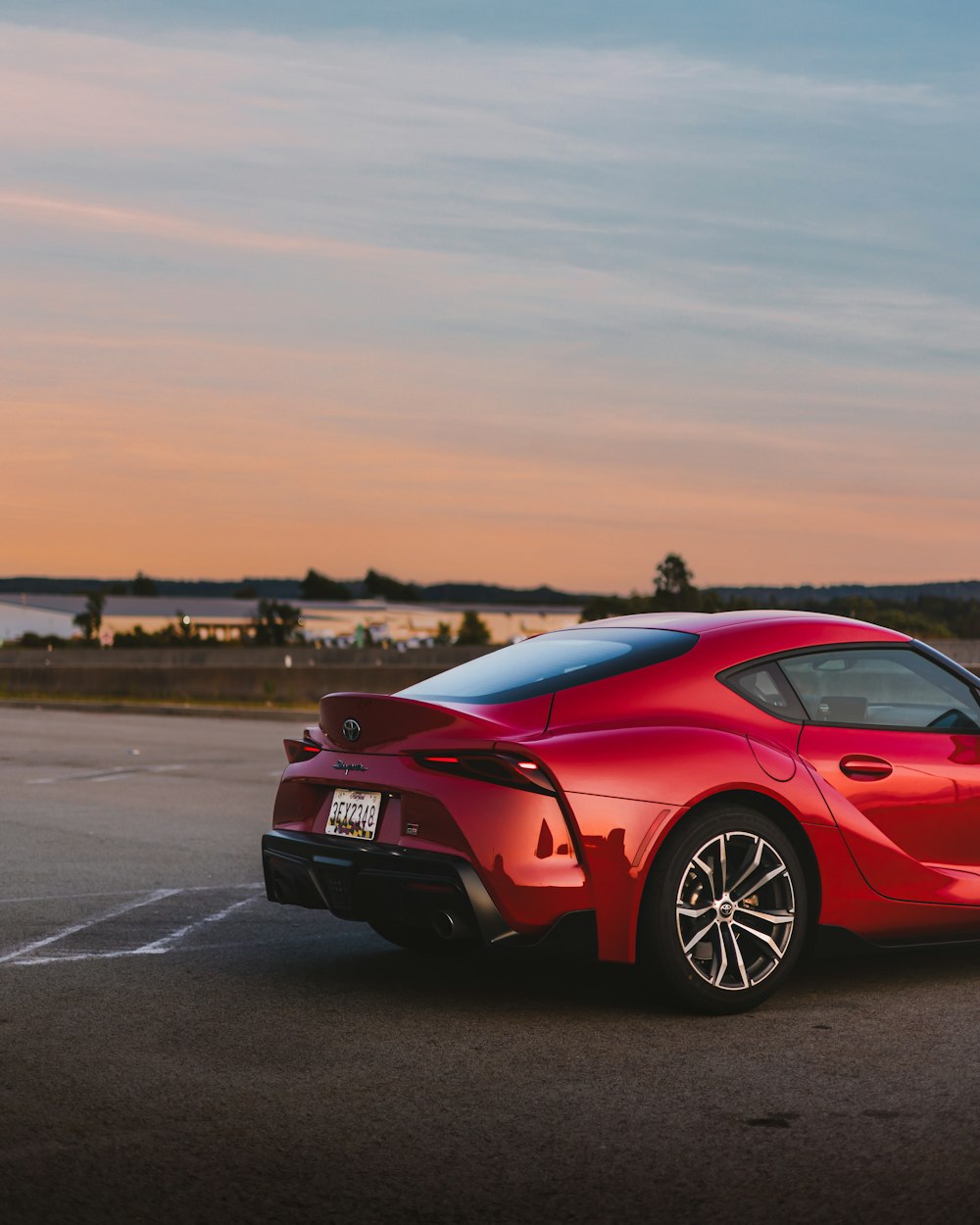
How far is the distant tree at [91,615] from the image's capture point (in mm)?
128075

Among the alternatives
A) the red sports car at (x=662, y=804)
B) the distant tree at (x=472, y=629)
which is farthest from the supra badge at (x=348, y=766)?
the distant tree at (x=472, y=629)

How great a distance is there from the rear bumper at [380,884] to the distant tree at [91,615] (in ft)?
402

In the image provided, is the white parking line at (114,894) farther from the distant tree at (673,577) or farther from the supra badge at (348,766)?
the distant tree at (673,577)

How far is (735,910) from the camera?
6039mm

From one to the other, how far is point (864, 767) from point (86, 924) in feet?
12.6

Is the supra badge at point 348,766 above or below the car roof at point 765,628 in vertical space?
below

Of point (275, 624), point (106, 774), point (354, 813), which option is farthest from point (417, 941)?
point (275, 624)

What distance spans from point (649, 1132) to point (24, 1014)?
2552 mm

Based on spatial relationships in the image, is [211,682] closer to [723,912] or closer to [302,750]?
[302,750]

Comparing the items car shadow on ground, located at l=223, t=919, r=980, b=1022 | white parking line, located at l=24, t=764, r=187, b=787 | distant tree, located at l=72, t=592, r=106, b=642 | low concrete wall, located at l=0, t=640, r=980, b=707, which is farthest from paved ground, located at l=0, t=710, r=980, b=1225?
distant tree, located at l=72, t=592, r=106, b=642

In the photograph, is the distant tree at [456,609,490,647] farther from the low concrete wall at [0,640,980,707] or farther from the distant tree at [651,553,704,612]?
the low concrete wall at [0,640,980,707]

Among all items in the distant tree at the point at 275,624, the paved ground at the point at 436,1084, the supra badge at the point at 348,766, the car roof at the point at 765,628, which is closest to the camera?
the paved ground at the point at 436,1084

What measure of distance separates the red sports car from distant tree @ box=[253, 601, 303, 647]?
292 feet

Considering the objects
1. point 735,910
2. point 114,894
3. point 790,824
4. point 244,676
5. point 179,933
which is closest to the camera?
point 735,910
